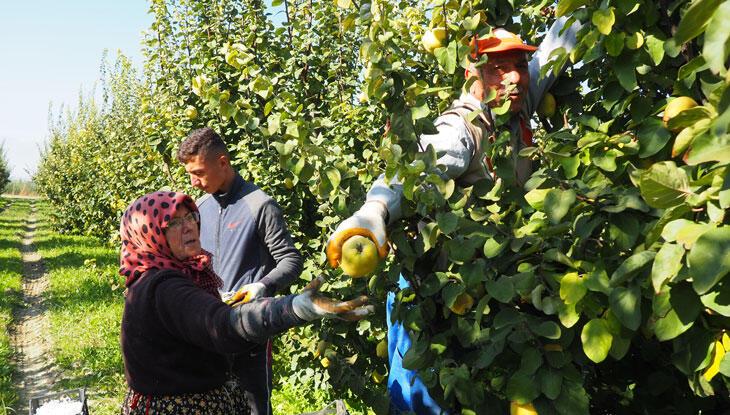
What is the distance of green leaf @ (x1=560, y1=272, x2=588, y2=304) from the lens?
1406mm

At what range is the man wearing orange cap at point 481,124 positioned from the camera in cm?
194

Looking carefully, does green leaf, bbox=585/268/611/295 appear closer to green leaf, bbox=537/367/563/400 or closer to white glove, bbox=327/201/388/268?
green leaf, bbox=537/367/563/400

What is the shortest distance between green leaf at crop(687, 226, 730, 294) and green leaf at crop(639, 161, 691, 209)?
15cm

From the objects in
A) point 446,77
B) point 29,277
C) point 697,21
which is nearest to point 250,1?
point 446,77

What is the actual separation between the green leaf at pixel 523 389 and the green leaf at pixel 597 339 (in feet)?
0.56

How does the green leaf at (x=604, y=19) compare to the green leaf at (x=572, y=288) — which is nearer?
the green leaf at (x=572, y=288)

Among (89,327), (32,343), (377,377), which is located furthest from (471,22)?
(32,343)

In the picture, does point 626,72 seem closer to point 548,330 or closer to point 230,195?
point 548,330

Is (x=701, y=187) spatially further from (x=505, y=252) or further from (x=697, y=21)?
(x=505, y=252)

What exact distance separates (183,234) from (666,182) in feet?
4.58

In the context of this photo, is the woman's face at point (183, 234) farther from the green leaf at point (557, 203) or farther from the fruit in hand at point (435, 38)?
the green leaf at point (557, 203)

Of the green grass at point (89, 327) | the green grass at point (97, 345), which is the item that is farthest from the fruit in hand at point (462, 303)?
the green grass at point (89, 327)

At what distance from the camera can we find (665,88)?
6.12 feet

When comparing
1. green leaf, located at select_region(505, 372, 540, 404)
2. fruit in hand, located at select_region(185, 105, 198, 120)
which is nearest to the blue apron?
green leaf, located at select_region(505, 372, 540, 404)
